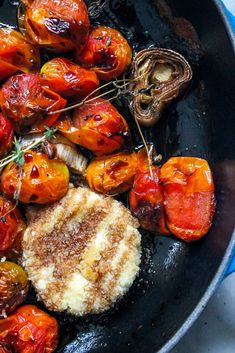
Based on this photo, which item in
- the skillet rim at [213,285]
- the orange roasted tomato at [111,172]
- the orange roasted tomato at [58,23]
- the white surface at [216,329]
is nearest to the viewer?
the skillet rim at [213,285]

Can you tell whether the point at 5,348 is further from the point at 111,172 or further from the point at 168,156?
the point at 168,156

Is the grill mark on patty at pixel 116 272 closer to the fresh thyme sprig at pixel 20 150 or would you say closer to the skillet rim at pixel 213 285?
the skillet rim at pixel 213 285

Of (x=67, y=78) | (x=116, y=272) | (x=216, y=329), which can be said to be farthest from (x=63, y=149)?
(x=216, y=329)

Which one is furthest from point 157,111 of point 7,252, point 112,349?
point 112,349

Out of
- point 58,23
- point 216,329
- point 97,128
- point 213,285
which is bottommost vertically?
point 216,329

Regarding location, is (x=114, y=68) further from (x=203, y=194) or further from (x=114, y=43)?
(x=203, y=194)

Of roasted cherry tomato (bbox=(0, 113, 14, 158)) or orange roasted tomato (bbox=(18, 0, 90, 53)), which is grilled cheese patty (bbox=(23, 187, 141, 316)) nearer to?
roasted cherry tomato (bbox=(0, 113, 14, 158))

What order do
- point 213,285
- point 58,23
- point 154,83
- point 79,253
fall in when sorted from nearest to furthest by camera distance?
point 213,285
point 58,23
point 79,253
point 154,83

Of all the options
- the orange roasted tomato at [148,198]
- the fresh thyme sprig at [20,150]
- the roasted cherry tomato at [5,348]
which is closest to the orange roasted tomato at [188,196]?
the orange roasted tomato at [148,198]
